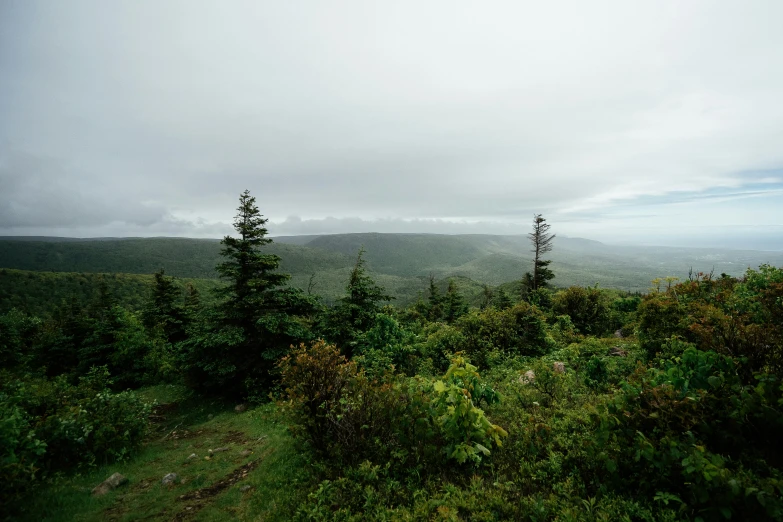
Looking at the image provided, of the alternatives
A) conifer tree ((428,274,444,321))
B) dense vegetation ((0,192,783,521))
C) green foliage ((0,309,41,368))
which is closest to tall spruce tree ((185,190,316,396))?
dense vegetation ((0,192,783,521))

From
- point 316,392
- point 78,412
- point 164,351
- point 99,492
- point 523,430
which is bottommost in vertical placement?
point 164,351

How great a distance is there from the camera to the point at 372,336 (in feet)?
41.8

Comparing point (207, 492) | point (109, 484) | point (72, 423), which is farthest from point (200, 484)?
point (72, 423)

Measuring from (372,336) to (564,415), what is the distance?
779 centimetres

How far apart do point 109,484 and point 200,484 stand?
6.30 feet

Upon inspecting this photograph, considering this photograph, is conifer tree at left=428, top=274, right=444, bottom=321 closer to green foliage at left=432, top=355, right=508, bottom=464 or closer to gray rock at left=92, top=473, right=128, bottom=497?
green foliage at left=432, top=355, right=508, bottom=464

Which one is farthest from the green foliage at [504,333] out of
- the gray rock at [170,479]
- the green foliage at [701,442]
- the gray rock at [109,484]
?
the gray rock at [109,484]

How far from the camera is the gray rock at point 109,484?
6.28 meters

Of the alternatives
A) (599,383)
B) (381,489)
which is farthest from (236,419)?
(599,383)

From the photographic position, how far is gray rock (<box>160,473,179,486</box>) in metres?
6.71

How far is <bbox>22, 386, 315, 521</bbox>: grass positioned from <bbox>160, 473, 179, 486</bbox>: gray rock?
0.32ft

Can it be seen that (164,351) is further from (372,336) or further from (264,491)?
(264,491)

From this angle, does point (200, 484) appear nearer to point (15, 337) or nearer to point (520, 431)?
point (520, 431)

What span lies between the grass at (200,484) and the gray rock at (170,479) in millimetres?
99
